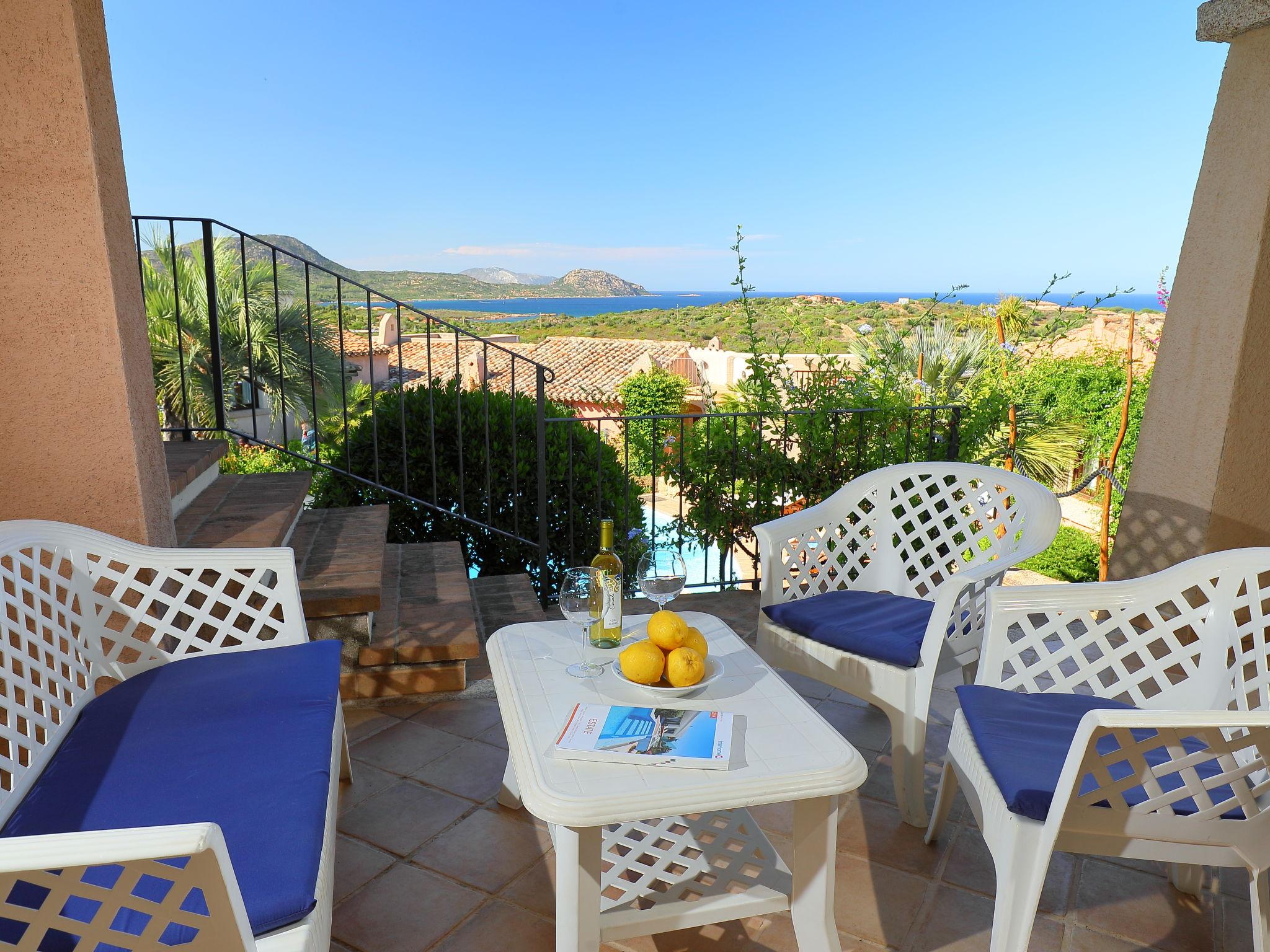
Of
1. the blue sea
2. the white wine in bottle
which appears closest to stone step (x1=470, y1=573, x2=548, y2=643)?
the white wine in bottle

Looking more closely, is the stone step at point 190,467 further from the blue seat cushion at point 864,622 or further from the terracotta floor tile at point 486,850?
the blue seat cushion at point 864,622

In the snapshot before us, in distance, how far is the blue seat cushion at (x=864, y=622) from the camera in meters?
2.10

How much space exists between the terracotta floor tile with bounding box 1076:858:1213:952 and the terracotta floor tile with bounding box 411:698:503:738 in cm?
161

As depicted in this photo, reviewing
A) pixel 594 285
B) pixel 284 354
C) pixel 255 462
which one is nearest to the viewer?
pixel 284 354

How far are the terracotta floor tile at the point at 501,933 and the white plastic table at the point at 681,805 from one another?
147 mm

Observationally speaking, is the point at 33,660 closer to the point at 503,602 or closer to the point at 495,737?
the point at 495,737

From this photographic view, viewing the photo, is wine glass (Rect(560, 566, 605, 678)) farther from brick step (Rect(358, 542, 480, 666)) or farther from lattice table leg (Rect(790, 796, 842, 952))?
brick step (Rect(358, 542, 480, 666))

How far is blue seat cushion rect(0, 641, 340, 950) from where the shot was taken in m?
1.14

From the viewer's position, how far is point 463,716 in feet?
8.45

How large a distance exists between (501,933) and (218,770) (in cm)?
65

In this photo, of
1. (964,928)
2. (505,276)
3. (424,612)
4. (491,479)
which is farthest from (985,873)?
(505,276)

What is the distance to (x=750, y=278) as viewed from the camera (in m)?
A: 4.44

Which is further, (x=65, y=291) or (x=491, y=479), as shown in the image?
(x=491, y=479)

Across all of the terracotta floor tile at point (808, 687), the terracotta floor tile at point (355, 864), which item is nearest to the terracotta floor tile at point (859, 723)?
the terracotta floor tile at point (808, 687)
